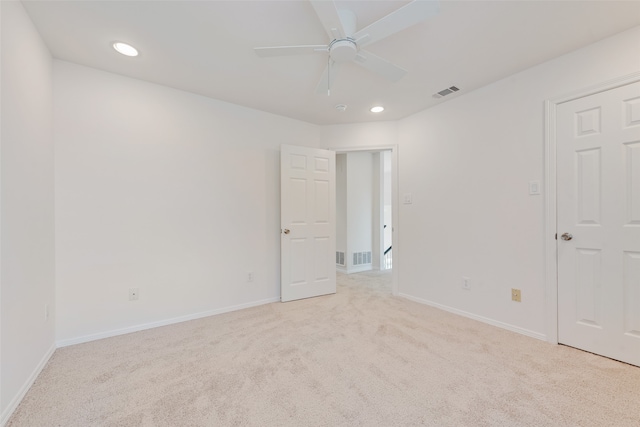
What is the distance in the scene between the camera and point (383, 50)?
209cm

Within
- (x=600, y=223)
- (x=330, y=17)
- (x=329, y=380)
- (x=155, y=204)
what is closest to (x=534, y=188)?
(x=600, y=223)

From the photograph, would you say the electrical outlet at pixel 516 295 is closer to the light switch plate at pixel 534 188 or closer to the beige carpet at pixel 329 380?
the beige carpet at pixel 329 380

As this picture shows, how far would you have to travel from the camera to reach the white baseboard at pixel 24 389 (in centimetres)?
145

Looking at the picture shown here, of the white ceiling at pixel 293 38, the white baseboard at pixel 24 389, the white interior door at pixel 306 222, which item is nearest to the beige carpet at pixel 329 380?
the white baseboard at pixel 24 389

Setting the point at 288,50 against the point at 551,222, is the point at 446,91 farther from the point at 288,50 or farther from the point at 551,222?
the point at 288,50

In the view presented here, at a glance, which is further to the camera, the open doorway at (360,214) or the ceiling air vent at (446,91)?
the open doorway at (360,214)

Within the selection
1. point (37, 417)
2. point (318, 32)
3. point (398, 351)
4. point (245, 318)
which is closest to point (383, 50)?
point (318, 32)

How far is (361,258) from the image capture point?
533 centimetres

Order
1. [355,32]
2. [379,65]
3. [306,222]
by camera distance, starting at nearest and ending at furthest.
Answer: [355,32]
[379,65]
[306,222]

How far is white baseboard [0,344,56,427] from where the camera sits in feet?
4.77

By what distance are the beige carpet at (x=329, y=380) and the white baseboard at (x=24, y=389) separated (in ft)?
0.11

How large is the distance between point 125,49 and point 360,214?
13.6 ft

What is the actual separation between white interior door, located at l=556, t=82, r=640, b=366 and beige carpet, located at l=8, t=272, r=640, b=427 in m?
0.25

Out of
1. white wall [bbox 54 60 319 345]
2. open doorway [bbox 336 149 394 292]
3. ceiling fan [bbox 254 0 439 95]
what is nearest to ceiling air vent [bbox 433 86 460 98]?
ceiling fan [bbox 254 0 439 95]
